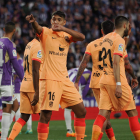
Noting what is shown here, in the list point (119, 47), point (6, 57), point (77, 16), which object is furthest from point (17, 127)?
point (77, 16)

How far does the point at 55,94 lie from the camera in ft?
16.7

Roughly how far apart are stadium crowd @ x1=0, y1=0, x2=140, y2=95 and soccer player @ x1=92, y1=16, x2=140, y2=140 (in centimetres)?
Answer: 1038

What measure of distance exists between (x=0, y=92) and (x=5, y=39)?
3.56 ft

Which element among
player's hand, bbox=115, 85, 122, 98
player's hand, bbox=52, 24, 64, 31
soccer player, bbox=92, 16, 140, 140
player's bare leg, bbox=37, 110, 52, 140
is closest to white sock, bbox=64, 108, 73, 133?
soccer player, bbox=92, 16, 140, 140

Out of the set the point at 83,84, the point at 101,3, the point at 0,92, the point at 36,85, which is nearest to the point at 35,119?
the point at 83,84

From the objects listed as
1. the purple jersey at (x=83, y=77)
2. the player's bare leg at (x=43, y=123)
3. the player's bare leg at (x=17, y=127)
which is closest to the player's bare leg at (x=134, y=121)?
the player's bare leg at (x=43, y=123)

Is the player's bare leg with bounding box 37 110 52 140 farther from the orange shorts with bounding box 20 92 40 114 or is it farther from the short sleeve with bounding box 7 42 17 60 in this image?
the short sleeve with bounding box 7 42 17 60

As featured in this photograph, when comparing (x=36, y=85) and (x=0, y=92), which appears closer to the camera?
(x=36, y=85)

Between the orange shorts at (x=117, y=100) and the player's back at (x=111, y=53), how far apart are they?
111 millimetres

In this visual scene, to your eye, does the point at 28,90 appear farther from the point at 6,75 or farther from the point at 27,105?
the point at 6,75

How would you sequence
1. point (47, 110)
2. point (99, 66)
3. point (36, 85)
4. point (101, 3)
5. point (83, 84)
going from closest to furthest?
point (47, 110) → point (36, 85) → point (99, 66) → point (83, 84) → point (101, 3)

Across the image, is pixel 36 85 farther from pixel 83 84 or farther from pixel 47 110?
pixel 83 84

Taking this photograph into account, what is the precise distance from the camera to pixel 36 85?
577 cm

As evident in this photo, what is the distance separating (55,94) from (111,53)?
1.17 meters
